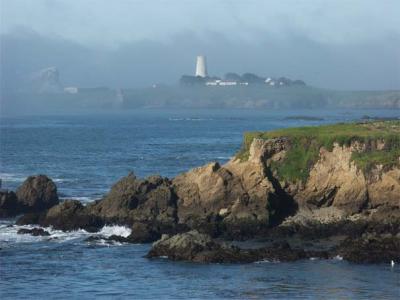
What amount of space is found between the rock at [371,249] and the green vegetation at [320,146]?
7092mm

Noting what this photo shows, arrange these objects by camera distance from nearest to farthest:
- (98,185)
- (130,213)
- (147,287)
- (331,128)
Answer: (147,287)
(130,213)
(331,128)
(98,185)

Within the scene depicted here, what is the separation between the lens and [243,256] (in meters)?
44.8

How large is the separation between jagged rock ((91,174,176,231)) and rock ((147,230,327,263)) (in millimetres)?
6264

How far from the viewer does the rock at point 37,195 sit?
197 feet

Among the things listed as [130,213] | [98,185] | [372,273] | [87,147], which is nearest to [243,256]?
[372,273]

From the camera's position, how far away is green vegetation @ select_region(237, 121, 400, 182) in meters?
53.7

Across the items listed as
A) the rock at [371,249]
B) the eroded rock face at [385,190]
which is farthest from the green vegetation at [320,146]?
the rock at [371,249]

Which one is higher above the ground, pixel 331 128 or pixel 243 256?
pixel 331 128

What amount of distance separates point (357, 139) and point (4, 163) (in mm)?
40486

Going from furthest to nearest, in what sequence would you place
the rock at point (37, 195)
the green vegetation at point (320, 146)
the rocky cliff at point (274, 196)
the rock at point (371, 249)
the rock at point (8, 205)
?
the rock at point (37, 195)
the rock at point (8, 205)
the green vegetation at point (320, 146)
the rocky cliff at point (274, 196)
the rock at point (371, 249)

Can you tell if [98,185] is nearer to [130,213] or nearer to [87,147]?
[130,213]

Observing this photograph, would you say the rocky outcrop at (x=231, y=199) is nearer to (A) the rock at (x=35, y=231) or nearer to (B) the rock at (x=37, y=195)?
(A) the rock at (x=35, y=231)

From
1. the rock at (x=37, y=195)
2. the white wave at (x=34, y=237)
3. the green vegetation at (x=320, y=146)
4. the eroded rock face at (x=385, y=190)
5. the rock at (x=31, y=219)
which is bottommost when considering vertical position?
the white wave at (x=34, y=237)

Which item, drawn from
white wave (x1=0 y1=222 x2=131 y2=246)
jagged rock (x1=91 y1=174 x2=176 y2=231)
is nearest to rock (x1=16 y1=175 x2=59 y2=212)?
jagged rock (x1=91 y1=174 x2=176 y2=231)
